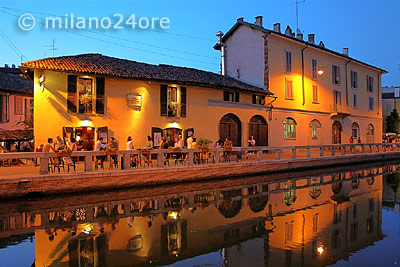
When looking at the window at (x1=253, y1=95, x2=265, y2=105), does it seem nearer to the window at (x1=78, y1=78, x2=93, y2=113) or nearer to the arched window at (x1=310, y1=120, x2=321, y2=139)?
the arched window at (x1=310, y1=120, x2=321, y2=139)

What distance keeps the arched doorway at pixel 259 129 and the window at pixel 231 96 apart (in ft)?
6.97

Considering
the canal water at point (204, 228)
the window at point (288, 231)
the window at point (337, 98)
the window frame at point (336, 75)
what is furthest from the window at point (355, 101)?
the window at point (288, 231)

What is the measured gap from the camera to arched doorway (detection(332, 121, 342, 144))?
30.0m

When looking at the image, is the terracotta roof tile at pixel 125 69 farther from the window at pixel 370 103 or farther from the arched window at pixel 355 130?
the window at pixel 370 103

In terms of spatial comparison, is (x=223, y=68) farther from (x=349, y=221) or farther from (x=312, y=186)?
(x=349, y=221)

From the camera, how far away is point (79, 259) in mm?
5930

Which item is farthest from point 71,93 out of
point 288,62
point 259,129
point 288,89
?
point 288,62

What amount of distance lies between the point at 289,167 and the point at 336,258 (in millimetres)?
12050

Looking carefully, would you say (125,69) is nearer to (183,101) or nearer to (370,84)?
(183,101)

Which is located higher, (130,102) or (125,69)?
(125,69)

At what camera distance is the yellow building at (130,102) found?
15227mm

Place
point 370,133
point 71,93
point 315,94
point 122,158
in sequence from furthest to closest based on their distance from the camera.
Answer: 1. point 370,133
2. point 315,94
3. point 71,93
4. point 122,158

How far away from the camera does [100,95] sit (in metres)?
16.4

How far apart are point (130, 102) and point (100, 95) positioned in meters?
1.67
